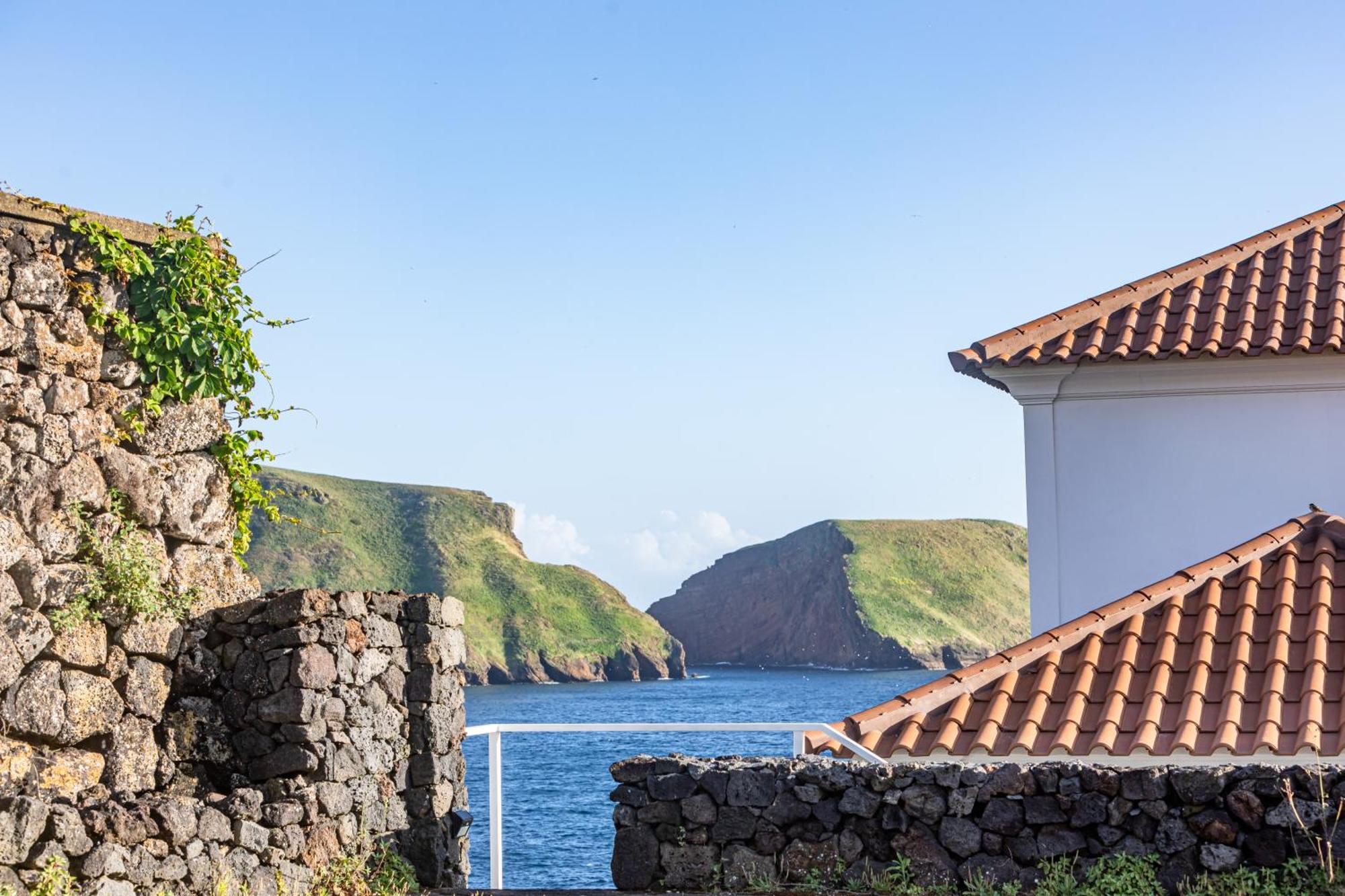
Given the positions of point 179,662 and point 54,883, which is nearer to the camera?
point 54,883

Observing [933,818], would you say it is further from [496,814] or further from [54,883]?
[54,883]

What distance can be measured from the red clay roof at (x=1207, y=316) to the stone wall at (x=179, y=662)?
5.45 m

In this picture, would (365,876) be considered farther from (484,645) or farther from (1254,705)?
(484,645)

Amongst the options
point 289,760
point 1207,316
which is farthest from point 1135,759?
point 1207,316

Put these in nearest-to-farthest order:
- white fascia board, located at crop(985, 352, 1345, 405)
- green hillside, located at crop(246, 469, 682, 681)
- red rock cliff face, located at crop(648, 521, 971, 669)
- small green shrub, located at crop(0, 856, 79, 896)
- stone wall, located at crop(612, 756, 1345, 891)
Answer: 1. small green shrub, located at crop(0, 856, 79, 896)
2. stone wall, located at crop(612, 756, 1345, 891)
3. white fascia board, located at crop(985, 352, 1345, 405)
4. green hillside, located at crop(246, 469, 682, 681)
5. red rock cliff face, located at crop(648, 521, 971, 669)

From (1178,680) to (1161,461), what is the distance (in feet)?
10.5

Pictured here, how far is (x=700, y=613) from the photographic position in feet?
479

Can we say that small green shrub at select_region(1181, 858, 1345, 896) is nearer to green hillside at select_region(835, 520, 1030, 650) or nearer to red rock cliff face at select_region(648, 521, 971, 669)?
red rock cliff face at select_region(648, 521, 971, 669)

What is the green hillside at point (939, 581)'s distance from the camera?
12569 cm

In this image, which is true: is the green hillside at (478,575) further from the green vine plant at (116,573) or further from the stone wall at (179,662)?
the green vine plant at (116,573)

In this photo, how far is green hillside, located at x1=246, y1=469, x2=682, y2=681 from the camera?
349ft

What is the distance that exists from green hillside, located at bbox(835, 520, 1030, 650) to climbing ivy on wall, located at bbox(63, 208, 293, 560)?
119750mm

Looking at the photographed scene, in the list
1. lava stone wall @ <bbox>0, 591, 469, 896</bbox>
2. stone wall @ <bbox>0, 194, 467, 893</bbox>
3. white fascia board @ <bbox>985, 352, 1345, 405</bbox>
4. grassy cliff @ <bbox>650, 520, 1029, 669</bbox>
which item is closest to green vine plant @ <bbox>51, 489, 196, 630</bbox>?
stone wall @ <bbox>0, 194, 467, 893</bbox>

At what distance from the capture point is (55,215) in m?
7.43
